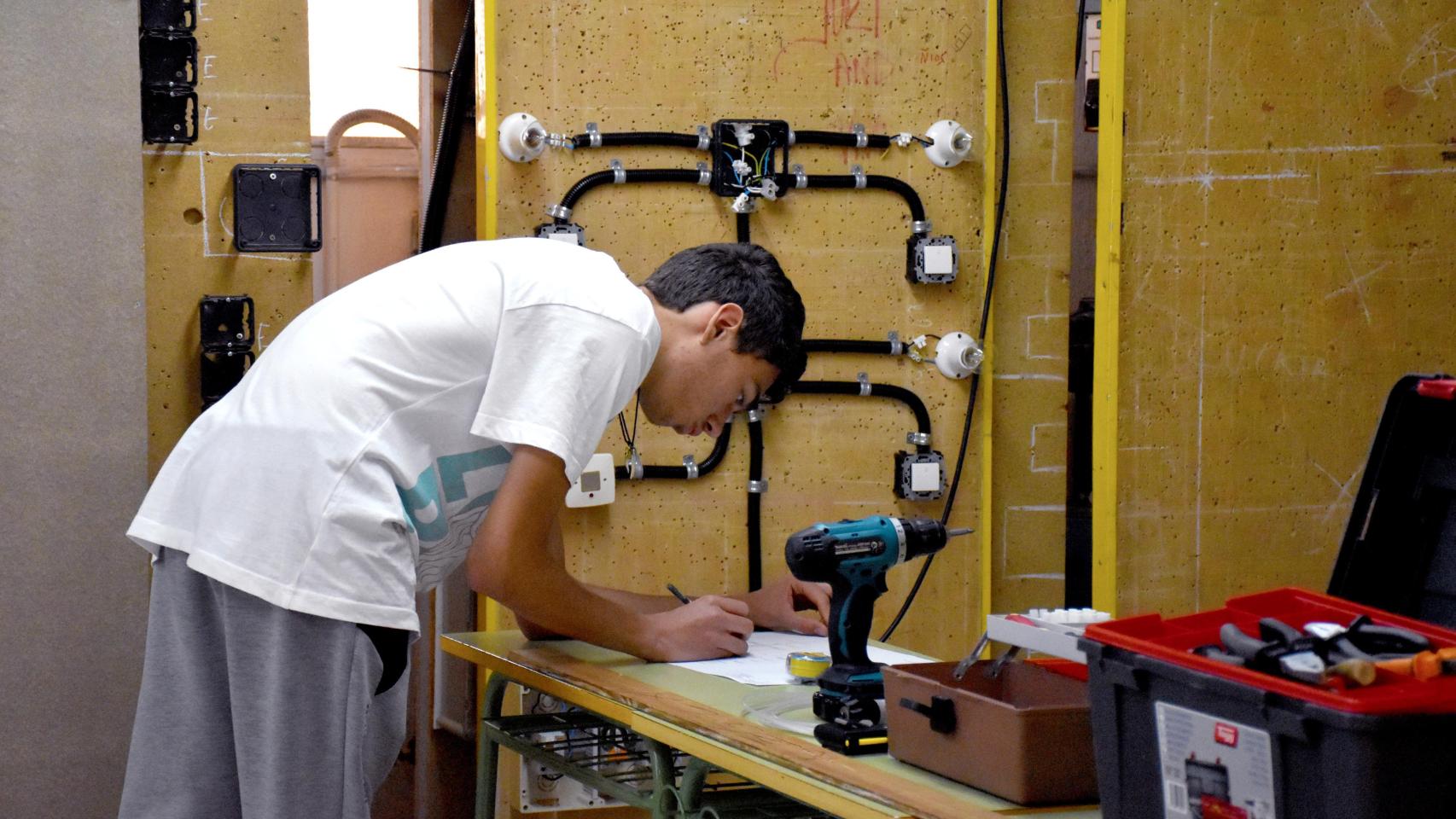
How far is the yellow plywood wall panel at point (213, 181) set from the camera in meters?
2.78

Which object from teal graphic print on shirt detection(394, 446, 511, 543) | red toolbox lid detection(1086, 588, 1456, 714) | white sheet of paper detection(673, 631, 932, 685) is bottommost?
white sheet of paper detection(673, 631, 932, 685)

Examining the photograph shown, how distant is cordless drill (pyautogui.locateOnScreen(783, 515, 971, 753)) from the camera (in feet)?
5.62

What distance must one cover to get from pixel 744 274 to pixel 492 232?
1.00 meters

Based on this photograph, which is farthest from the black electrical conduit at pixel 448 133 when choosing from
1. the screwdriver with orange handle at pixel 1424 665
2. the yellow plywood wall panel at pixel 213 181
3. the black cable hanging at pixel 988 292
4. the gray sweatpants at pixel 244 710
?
the screwdriver with orange handle at pixel 1424 665

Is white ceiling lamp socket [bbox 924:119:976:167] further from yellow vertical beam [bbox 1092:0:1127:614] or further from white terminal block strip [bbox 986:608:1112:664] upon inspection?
white terminal block strip [bbox 986:608:1112:664]

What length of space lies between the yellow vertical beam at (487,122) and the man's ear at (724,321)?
1.02 metres

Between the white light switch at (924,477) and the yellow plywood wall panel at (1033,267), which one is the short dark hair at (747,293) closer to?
the white light switch at (924,477)

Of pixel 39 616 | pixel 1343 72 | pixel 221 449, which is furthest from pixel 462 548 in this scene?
pixel 1343 72

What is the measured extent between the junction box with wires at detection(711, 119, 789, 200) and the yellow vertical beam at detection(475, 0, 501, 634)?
1.48ft

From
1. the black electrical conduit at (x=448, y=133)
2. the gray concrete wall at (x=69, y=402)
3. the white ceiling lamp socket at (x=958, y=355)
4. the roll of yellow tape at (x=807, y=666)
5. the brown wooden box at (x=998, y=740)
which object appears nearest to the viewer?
the brown wooden box at (x=998, y=740)

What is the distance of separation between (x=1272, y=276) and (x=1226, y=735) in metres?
2.04

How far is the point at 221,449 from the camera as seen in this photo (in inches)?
67.0

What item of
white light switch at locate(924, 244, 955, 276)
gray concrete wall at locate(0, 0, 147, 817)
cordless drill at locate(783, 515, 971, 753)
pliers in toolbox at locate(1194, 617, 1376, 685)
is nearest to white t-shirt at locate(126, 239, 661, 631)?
cordless drill at locate(783, 515, 971, 753)

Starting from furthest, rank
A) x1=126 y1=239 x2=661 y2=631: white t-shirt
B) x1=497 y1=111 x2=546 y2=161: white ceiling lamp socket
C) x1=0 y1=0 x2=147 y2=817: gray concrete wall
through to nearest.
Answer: x1=497 y1=111 x2=546 y2=161: white ceiling lamp socket < x1=0 y1=0 x2=147 y2=817: gray concrete wall < x1=126 y1=239 x2=661 y2=631: white t-shirt
